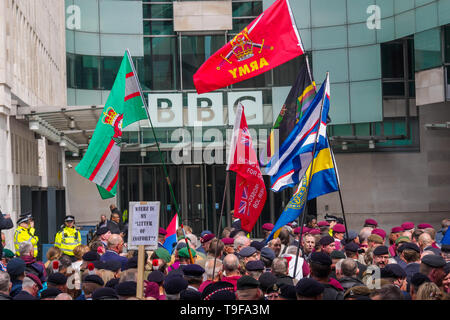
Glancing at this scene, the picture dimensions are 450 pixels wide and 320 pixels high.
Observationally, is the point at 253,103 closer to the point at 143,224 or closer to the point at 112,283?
the point at 143,224

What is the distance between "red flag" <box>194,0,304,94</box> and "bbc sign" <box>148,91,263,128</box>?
2035cm

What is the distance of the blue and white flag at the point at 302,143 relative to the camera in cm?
1021

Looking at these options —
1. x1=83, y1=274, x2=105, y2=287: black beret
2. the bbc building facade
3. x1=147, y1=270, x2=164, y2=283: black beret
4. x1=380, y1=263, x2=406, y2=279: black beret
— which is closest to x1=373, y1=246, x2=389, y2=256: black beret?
x1=380, y1=263, x2=406, y2=279: black beret

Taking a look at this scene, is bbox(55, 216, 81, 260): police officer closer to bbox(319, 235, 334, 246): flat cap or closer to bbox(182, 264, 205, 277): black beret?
bbox(319, 235, 334, 246): flat cap

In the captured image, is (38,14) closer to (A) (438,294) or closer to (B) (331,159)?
(B) (331,159)

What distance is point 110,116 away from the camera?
1101 centimetres

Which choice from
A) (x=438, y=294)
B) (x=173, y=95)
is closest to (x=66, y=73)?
(x=173, y=95)

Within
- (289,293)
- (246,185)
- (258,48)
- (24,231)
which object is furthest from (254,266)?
(24,231)

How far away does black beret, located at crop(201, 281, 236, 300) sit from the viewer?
6434 millimetres

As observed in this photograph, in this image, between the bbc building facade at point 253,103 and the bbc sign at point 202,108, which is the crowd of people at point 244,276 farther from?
the bbc building facade at point 253,103

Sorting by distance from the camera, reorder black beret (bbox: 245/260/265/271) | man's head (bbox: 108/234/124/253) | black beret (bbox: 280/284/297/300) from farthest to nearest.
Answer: man's head (bbox: 108/234/124/253) → black beret (bbox: 245/260/265/271) → black beret (bbox: 280/284/297/300)

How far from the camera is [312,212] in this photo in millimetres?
33062

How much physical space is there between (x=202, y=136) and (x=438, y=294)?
26416mm

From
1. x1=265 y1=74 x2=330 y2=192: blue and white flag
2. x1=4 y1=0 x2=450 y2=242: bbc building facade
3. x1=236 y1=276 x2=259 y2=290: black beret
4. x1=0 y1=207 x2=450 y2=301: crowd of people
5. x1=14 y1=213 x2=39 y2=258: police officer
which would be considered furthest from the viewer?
x1=4 y1=0 x2=450 y2=242: bbc building facade
